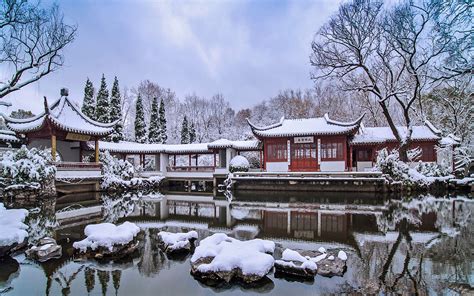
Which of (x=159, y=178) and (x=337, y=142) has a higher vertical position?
(x=337, y=142)

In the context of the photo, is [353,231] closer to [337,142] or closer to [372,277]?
[372,277]

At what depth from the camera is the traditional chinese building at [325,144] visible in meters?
20.3

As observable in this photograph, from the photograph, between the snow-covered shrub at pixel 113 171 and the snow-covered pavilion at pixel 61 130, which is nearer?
the snow-covered pavilion at pixel 61 130

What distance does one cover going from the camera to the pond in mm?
4281

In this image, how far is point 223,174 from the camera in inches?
872

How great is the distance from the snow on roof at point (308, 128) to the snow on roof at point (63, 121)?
382 inches

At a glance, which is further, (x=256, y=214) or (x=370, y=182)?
(x=370, y=182)

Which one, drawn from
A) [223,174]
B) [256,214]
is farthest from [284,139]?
[256,214]

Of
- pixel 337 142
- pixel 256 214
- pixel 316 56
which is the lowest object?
pixel 256 214

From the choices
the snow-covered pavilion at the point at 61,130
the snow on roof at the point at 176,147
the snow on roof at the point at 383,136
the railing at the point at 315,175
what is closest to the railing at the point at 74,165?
the snow-covered pavilion at the point at 61,130

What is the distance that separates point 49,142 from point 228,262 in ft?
60.1

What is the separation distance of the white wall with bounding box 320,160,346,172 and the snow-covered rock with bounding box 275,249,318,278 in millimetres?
16104

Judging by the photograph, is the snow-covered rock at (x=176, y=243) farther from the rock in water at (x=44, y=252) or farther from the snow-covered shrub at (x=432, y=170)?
the snow-covered shrub at (x=432, y=170)

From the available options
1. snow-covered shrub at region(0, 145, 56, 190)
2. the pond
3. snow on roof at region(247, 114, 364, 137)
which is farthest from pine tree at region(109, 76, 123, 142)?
the pond
